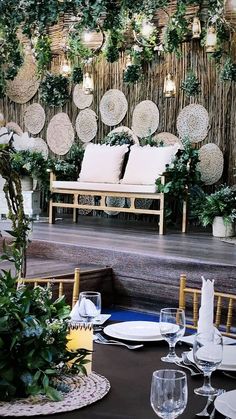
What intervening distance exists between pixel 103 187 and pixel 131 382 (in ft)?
→ 16.4

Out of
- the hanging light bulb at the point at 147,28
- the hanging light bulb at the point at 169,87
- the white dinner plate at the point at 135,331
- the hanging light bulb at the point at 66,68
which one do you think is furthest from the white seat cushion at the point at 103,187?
the white dinner plate at the point at 135,331

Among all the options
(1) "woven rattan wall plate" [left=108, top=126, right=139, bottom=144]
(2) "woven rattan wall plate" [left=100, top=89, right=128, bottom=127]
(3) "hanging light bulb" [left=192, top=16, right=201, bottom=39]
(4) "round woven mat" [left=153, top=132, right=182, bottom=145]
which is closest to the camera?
(3) "hanging light bulb" [left=192, top=16, right=201, bottom=39]

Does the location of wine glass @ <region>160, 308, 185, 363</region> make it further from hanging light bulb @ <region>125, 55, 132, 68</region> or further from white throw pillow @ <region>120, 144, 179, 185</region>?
hanging light bulb @ <region>125, 55, 132, 68</region>

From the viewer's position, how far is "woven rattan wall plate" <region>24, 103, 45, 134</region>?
8.85m

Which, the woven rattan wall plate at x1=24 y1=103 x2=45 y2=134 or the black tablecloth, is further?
the woven rattan wall plate at x1=24 y1=103 x2=45 y2=134

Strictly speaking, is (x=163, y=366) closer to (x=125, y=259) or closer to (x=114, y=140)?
(x=125, y=259)

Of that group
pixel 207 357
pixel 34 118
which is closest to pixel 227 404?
pixel 207 357

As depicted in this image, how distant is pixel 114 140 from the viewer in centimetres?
750

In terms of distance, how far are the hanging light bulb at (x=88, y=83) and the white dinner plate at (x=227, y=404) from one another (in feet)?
21.6

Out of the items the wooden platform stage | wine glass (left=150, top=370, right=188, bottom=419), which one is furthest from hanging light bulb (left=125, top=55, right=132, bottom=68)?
wine glass (left=150, top=370, right=188, bottom=419)

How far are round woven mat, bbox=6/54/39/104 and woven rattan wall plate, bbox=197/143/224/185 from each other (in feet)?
9.95

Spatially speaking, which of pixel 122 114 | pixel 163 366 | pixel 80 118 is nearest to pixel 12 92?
pixel 80 118

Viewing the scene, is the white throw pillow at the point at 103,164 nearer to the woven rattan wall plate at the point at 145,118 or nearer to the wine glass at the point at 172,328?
the woven rattan wall plate at the point at 145,118

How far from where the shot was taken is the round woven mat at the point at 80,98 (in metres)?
8.30
